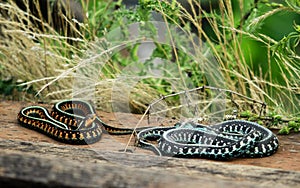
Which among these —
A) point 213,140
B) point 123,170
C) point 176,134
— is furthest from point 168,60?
point 123,170

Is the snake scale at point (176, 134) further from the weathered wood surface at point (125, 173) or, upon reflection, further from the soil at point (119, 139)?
the weathered wood surface at point (125, 173)

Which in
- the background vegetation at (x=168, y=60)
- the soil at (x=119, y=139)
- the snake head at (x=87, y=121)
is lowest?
the soil at (x=119, y=139)

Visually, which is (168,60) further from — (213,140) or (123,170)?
(123,170)

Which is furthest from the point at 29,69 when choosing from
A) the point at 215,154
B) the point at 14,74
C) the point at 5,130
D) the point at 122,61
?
the point at 215,154

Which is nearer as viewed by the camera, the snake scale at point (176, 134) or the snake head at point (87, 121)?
the snake scale at point (176, 134)

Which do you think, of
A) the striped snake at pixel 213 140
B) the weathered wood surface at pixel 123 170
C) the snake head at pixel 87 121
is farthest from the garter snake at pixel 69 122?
the weathered wood surface at pixel 123 170

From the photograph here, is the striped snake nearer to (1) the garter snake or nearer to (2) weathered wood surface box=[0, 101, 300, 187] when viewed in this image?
(2) weathered wood surface box=[0, 101, 300, 187]
